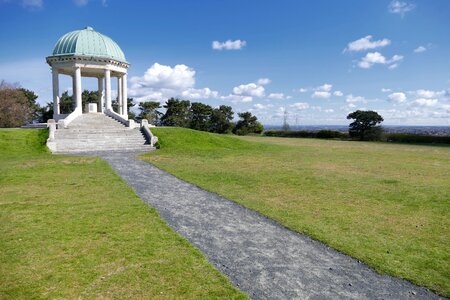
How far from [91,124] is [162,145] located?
853 centimetres

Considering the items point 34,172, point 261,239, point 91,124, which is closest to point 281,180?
point 261,239

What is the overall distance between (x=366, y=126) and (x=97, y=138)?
49465 mm

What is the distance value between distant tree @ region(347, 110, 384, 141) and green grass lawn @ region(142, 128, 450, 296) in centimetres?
4200

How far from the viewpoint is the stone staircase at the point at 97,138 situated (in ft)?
76.8

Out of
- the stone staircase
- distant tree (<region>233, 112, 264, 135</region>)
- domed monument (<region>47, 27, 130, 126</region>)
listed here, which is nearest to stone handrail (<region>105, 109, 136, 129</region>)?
domed monument (<region>47, 27, 130, 126</region>)

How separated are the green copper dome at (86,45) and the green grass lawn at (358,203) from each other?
18.2 m

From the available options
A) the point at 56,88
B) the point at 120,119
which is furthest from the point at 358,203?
the point at 56,88

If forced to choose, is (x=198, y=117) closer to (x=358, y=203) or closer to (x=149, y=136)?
(x=149, y=136)

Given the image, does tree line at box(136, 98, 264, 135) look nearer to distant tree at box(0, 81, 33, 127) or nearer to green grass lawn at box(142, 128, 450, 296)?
distant tree at box(0, 81, 33, 127)

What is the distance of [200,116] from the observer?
6812 cm

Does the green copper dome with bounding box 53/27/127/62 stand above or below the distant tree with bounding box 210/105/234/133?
above

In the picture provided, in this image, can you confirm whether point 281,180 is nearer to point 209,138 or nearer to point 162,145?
point 162,145

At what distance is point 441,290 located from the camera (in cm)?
511

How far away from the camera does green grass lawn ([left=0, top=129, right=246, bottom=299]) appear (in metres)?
4.91
